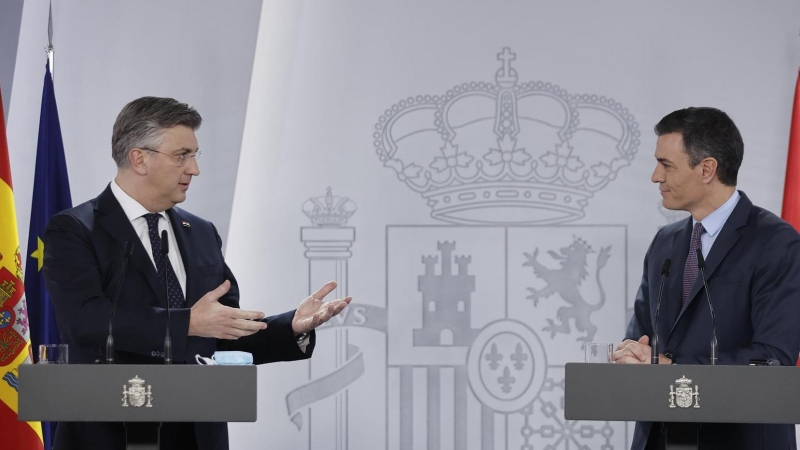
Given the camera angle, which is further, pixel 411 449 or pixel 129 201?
pixel 411 449

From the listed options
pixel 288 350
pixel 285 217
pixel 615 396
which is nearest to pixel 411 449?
pixel 285 217

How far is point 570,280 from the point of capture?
179 inches

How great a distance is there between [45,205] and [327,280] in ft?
4.59

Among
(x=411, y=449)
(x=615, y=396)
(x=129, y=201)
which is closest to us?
(x=615, y=396)

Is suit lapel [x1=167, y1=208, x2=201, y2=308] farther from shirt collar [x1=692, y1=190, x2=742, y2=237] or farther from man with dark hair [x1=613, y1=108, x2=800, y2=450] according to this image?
shirt collar [x1=692, y1=190, x2=742, y2=237]

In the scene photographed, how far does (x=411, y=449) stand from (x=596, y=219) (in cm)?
149

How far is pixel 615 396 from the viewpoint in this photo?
228 centimetres

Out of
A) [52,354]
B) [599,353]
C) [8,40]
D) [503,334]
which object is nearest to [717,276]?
[599,353]

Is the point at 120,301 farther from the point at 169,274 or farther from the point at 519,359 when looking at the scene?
the point at 519,359

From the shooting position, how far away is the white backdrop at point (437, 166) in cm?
453

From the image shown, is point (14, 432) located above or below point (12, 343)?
below

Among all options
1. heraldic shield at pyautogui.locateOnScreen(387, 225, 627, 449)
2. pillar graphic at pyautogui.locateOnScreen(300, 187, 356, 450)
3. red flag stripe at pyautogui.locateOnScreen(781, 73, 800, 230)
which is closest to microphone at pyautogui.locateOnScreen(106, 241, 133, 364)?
pillar graphic at pyautogui.locateOnScreen(300, 187, 356, 450)

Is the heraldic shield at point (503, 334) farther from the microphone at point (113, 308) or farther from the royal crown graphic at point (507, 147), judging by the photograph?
the microphone at point (113, 308)

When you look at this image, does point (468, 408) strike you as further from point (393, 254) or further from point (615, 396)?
point (615, 396)
